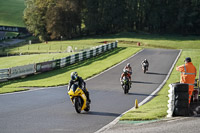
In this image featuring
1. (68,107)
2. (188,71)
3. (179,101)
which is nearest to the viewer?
(179,101)

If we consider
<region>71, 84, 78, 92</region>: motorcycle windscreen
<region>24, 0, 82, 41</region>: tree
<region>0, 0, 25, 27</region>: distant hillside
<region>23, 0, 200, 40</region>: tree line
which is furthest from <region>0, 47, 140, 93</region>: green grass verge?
<region>0, 0, 25, 27</region>: distant hillside

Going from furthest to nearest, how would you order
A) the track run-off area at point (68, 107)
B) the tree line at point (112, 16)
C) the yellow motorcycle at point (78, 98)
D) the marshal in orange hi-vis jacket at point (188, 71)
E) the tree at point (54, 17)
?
the tree line at point (112, 16)
the tree at point (54, 17)
the yellow motorcycle at point (78, 98)
the marshal in orange hi-vis jacket at point (188, 71)
the track run-off area at point (68, 107)

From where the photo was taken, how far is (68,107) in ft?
53.3

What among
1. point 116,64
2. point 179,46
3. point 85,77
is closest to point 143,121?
point 85,77

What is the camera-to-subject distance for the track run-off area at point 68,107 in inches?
471

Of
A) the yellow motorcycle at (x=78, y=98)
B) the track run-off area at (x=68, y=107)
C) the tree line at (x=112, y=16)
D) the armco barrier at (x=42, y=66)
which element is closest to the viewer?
the track run-off area at (x=68, y=107)

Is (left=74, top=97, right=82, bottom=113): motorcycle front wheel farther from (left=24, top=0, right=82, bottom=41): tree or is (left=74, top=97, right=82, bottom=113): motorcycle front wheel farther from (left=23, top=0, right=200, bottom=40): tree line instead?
(left=23, top=0, right=200, bottom=40): tree line

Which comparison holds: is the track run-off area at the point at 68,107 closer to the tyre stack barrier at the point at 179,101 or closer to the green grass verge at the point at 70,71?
the tyre stack barrier at the point at 179,101

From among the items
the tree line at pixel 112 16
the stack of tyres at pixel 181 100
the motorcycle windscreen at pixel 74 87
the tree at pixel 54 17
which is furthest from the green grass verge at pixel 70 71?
the tree line at pixel 112 16

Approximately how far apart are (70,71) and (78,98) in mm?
20969

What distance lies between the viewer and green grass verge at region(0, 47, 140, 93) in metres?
27.5

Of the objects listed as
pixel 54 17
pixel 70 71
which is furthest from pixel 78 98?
pixel 54 17

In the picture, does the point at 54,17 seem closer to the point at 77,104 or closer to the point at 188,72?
the point at 77,104

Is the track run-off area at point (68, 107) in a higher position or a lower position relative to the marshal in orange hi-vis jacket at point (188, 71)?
lower
